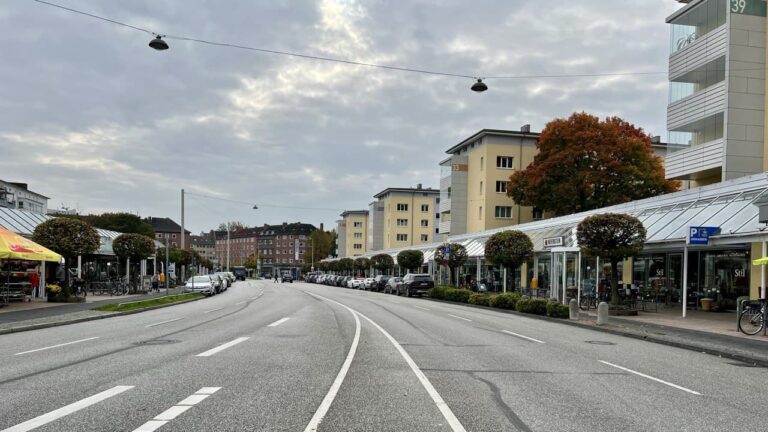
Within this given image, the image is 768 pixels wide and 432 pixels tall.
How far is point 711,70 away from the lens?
114 feet

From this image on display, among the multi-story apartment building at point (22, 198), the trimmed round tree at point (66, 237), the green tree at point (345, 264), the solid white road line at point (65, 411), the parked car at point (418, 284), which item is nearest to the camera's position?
the solid white road line at point (65, 411)

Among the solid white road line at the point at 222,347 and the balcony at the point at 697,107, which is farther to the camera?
the balcony at the point at 697,107

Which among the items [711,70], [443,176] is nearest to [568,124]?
[711,70]

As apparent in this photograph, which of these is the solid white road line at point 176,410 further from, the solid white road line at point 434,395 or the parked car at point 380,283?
the parked car at point 380,283

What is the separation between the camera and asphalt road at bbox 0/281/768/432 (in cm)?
662

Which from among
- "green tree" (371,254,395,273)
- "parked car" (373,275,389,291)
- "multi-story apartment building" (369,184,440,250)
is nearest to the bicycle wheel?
"parked car" (373,275,389,291)

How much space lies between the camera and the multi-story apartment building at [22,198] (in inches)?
2231

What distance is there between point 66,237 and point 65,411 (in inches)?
1010

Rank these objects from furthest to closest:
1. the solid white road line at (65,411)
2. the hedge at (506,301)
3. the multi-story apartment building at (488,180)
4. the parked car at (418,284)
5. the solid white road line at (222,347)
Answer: the multi-story apartment building at (488,180) < the parked car at (418,284) < the hedge at (506,301) < the solid white road line at (222,347) < the solid white road line at (65,411)

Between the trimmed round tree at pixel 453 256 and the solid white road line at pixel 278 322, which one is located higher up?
the trimmed round tree at pixel 453 256

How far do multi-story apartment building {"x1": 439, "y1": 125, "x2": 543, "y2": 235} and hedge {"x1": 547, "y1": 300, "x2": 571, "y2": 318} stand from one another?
1559 inches

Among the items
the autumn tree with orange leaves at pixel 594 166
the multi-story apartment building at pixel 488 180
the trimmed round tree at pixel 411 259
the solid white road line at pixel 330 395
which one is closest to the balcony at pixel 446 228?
the multi-story apartment building at pixel 488 180

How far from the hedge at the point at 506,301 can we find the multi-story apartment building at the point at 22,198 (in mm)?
43462

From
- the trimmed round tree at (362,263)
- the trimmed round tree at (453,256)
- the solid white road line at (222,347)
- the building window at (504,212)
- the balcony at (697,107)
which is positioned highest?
the balcony at (697,107)
